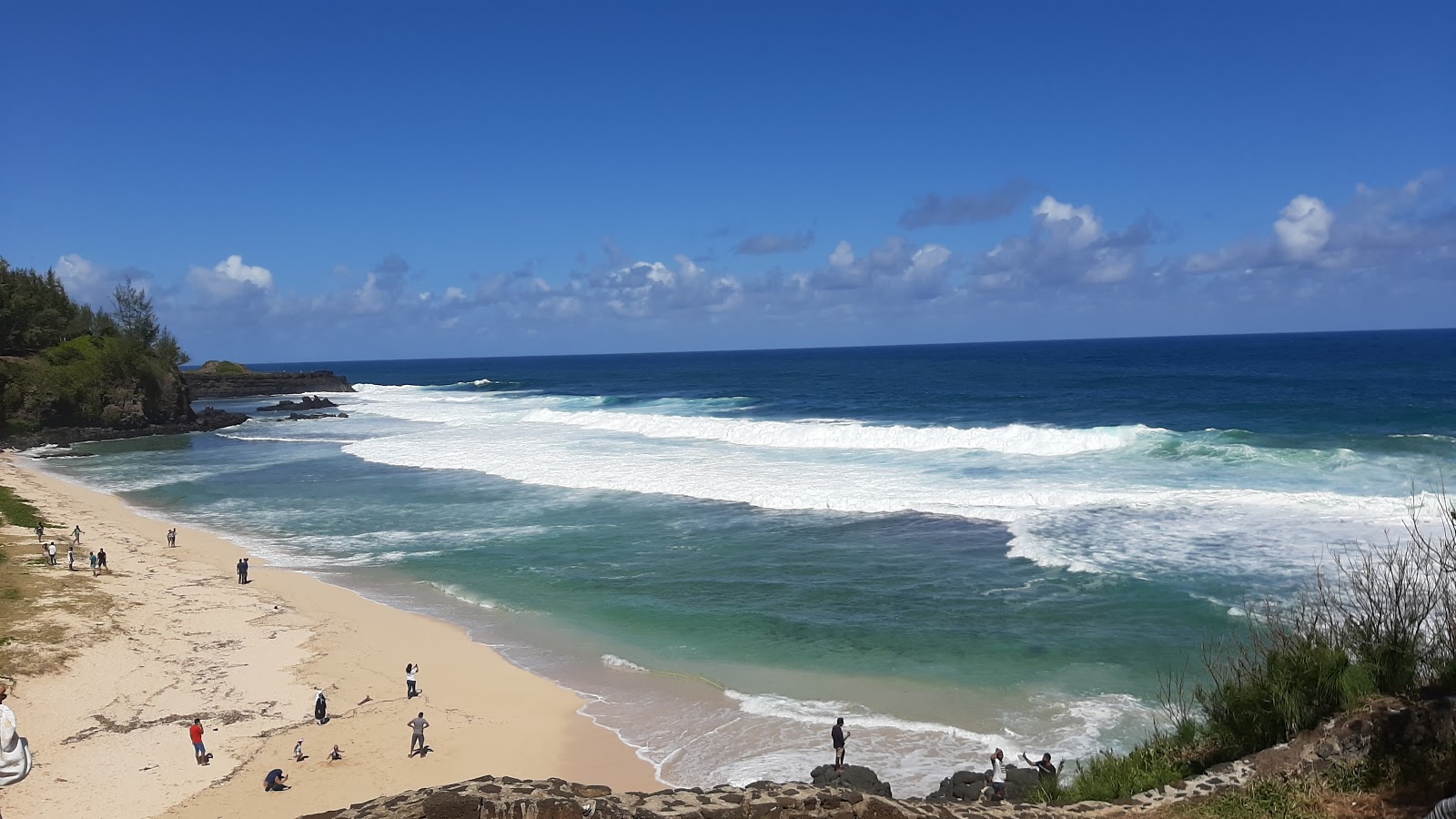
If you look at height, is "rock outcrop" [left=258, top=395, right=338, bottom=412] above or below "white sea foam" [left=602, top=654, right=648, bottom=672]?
above

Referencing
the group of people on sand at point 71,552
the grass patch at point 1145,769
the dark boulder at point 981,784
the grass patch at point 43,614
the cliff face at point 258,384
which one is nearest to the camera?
the grass patch at point 1145,769

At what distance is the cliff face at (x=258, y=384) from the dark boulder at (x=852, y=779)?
9410cm

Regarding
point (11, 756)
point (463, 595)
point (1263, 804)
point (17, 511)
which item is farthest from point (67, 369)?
point (1263, 804)

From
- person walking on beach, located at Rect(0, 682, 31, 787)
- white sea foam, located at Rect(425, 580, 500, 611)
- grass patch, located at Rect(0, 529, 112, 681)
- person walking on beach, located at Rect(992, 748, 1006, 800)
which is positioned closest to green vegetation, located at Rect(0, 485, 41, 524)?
grass patch, located at Rect(0, 529, 112, 681)

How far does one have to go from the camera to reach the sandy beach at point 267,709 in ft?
38.0

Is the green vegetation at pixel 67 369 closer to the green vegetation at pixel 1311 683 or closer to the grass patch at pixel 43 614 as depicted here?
the grass patch at pixel 43 614

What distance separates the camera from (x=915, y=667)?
562 inches

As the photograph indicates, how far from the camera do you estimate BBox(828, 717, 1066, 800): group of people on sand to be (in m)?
9.94

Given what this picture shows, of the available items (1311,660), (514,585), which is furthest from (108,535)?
(1311,660)

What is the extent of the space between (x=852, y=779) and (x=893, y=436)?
29834 mm

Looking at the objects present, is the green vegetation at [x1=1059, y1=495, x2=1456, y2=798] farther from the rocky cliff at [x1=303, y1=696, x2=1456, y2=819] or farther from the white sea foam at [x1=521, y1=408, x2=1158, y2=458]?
the white sea foam at [x1=521, y1=408, x2=1158, y2=458]

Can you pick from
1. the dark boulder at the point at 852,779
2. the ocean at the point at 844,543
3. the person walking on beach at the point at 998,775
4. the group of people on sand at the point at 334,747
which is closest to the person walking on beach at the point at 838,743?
the dark boulder at the point at 852,779

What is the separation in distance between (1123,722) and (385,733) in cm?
1070

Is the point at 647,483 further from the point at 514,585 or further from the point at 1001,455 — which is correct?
the point at 1001,455
